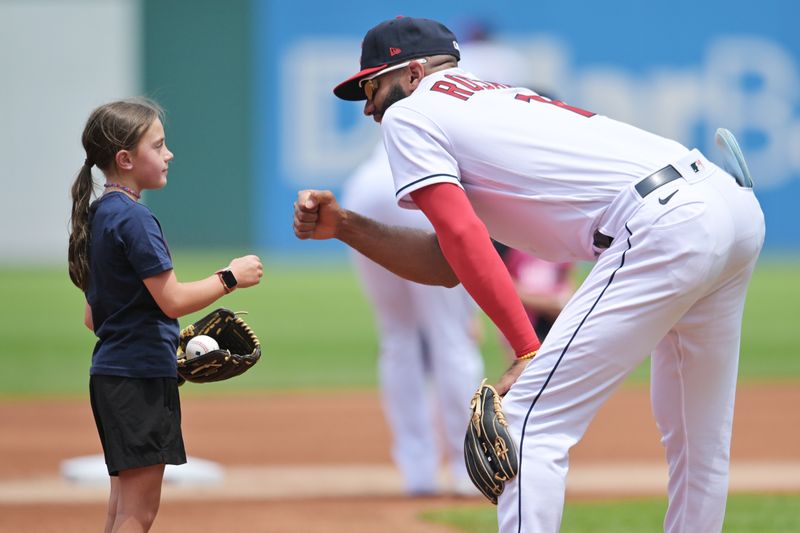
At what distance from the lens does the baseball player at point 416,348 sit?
5910mm

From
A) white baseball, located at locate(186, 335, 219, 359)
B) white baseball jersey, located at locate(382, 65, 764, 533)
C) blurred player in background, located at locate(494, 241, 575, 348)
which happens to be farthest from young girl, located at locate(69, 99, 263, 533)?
blurred player in background, located at locate(494, 241, 575, 348)

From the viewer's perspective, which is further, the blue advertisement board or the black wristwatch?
the blue advertisement board

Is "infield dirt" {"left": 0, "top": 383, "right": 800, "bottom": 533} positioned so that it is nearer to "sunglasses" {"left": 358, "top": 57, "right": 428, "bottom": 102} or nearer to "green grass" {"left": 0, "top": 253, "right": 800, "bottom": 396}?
"green grass" {"left": 0, "top": 253, "right": 800, "bottom": 396}

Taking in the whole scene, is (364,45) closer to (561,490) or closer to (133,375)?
(133,375)

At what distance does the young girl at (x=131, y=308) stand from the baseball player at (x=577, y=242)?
18.8 inches

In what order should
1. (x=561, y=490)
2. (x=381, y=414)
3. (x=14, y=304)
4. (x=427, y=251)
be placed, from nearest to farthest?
1. (x=561, y=490)
2. (x=427, y=251)
3. (x=381, y=414)
4. (x=14, y=304)

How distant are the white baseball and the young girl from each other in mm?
123

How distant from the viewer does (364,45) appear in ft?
12.0

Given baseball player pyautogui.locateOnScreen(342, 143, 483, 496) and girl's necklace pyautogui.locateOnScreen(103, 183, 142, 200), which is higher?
girl's necklace pyautogui.locateOnScreen(103, 183, 142, 200)

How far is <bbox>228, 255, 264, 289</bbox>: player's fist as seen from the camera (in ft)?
11.8

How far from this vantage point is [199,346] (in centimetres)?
376

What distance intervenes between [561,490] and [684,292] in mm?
595

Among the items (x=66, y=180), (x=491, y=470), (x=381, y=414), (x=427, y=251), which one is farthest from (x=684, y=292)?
(x=66, y=180)

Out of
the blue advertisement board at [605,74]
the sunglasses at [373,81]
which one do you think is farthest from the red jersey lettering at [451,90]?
the blue advertisement board at [605,74]
